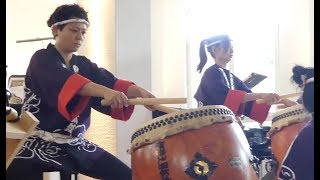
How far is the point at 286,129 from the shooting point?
71.4 inches

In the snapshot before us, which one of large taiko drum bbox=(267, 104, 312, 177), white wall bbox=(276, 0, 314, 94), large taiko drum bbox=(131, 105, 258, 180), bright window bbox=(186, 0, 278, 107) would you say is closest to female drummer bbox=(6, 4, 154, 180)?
large taiko drum bbox=(131, 105, 258, 180)

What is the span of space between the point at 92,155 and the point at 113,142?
0.93m

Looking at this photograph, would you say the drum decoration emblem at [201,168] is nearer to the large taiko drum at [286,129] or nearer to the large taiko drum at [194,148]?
the large taiko drum at [194,148]

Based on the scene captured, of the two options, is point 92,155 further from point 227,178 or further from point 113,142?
point 113,142

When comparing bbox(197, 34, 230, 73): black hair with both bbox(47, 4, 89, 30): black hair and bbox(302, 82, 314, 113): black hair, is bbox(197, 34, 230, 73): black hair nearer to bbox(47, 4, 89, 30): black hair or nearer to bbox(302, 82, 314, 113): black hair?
bbox(47, 4, 89, 30): black hair

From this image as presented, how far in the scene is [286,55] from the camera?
12.7 feet

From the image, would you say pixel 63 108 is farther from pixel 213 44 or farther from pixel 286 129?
pixel 213 44

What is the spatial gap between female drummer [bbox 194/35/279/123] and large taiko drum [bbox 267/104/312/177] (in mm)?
311

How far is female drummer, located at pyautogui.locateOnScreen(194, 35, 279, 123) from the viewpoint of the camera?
90.3 inches

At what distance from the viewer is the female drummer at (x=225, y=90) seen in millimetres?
2293

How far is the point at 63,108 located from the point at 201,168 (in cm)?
52

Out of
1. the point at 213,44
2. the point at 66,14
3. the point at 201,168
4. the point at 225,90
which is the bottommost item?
the point at 201,168

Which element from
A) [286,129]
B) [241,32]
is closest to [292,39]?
[241,32]
